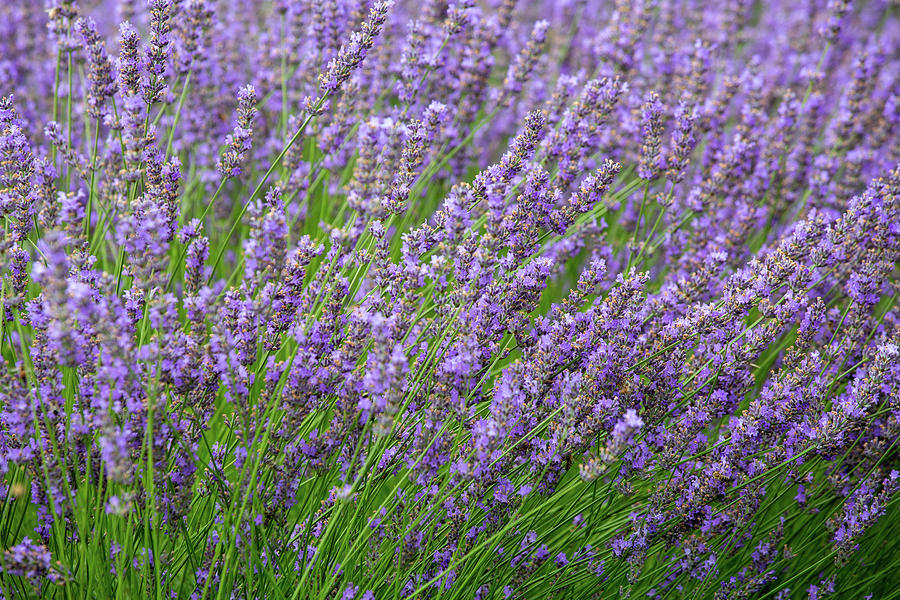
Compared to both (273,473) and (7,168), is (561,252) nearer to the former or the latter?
(273,473)

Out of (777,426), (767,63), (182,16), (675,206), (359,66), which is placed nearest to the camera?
(777,426)

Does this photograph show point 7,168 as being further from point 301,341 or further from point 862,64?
point 862,64

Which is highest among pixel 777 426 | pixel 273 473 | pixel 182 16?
pixel 182 16

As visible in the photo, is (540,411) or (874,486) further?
(874,486)

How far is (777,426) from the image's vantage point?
2.00 metres

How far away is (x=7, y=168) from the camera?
1.91 meters

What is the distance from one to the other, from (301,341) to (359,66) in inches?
33.8

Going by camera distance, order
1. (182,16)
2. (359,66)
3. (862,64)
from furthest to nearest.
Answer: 1. (862,64)
2. (182,16)
3. (359,66)

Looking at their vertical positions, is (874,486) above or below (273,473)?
below

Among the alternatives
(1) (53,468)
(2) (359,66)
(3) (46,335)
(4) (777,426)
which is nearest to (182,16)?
(2) (359,66)

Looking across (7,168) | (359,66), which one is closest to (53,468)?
(7,168)

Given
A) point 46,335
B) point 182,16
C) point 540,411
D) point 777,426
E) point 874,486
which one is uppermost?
point 182,16

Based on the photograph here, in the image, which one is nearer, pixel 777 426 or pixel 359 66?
pixel 777 426

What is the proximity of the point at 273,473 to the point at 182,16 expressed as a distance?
1.89 meters
